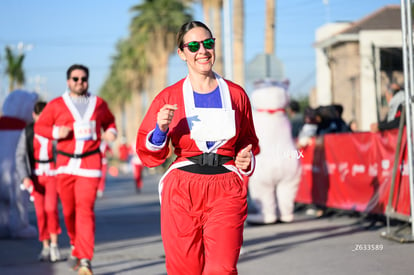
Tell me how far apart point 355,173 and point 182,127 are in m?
8.17

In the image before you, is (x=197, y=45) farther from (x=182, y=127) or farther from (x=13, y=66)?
(x=13, y=66)

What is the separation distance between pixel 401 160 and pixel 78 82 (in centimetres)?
436

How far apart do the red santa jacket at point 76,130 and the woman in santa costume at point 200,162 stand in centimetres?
341

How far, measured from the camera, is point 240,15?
3148 centimetres

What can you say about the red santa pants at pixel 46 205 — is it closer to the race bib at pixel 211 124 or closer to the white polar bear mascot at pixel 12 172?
the white polar bear mascot at pixel 12 172

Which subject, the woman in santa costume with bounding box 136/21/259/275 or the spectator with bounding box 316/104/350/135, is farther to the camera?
the spectator with bounding box 316/104/350/135

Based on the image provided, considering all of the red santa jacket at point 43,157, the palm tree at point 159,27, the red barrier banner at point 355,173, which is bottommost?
the red barrier banner at point 355,173

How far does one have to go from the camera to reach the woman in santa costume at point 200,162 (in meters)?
4.68

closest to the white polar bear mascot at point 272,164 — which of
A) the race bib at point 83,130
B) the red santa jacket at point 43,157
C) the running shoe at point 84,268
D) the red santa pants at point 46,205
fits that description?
the red santa jacket at point 43,157

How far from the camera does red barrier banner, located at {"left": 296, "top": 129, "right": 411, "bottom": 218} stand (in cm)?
1044

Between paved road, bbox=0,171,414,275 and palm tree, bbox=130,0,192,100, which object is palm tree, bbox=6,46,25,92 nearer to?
palm tree, bbox=130,0,192,100

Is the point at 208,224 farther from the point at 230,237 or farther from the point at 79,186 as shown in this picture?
the point at 79,186

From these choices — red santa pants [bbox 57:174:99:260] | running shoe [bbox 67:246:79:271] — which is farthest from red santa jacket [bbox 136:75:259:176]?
running shoe [bbox 67:246:79:271]

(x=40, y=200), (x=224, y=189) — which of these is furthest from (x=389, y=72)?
(x=224, y=189)
